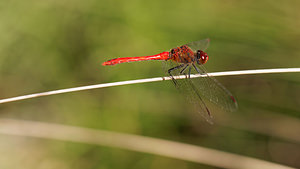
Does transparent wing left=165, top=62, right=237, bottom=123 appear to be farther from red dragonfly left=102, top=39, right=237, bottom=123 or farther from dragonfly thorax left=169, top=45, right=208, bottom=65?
dragonfly thorax left=169, top=45, right=208, bottom=65

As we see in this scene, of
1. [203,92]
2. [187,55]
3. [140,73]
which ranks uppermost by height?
[187,55]

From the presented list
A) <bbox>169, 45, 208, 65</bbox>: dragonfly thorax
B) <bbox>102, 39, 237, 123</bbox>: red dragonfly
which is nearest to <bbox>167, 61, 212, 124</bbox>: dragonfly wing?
<bbox>102, 39, 237, 123</bbox>: red dragonfly

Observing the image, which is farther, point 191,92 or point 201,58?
point 201,58

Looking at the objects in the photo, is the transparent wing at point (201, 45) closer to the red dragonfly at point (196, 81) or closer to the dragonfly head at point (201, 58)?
the red dragonfly at point (196, 81)

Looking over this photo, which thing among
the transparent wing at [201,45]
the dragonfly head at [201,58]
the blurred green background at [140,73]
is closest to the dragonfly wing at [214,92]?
the dragonfly head at [201,58]

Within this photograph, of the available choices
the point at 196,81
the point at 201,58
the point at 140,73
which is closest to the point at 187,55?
the point at 201,58

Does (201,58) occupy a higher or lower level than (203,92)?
higher

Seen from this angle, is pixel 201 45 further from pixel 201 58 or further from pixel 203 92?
pixel 203 92
